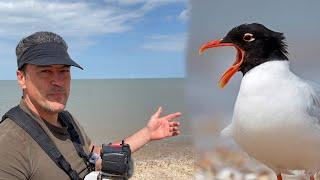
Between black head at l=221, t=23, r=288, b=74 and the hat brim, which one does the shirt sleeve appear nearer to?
the hat brim

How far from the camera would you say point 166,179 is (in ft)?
15.0

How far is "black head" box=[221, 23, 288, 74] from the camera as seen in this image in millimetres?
2289

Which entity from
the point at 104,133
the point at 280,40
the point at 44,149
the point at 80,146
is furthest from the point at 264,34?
the point at 104,133

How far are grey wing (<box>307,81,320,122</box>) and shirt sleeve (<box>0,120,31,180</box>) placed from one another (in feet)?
4.66

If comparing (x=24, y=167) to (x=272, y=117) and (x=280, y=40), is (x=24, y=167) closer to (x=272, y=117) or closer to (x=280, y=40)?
(x=272, y=117)

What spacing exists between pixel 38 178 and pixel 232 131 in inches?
47.0

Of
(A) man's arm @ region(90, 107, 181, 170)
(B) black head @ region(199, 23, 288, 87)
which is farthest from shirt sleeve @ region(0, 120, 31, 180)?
(B) black head @ region(199, 23, 288, 87)

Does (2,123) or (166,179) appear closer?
(2,123)

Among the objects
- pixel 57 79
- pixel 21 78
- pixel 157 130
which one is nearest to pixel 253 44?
pixel 157 130

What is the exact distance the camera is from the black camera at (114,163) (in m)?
1.61

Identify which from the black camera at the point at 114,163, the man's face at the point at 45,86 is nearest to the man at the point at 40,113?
the man's face at the point at 45,86

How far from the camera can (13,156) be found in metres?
1.51

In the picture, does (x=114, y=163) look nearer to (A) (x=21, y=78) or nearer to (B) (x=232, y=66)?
(A) (x=21, y=78)

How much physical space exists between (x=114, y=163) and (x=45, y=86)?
1.20 ft
